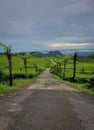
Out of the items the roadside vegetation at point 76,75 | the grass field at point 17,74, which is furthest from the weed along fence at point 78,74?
the grass field at point 17,74

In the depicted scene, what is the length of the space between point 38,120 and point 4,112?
230 cm

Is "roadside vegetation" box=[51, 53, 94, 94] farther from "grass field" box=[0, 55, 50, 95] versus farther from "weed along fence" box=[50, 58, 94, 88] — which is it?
"grass field" box=[0, 55, 50, 95]

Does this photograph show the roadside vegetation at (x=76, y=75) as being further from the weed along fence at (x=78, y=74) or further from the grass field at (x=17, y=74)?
the grass field at (x=17, y=74)

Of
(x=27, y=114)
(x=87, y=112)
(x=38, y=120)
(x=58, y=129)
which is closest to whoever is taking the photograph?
(x=58, y=129)

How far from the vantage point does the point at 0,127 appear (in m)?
8.70

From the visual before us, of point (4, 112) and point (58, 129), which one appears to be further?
point (4, 112)

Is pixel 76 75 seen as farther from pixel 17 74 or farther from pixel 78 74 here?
pixel 17 74

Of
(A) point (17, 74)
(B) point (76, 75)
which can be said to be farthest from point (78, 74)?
(A) point (17, 74)

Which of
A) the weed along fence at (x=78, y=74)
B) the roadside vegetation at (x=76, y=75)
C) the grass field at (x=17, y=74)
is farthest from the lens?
the weed along fence at (x=78, y=74)

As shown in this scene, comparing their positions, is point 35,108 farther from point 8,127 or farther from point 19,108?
point 8,127

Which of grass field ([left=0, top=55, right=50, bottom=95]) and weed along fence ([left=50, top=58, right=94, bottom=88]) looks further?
weed along fence ([left=50, top=58, right=94, bottom=88])

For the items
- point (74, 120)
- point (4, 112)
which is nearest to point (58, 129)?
point (74, 120)

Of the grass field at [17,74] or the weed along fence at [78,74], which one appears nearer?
the grass field at [17,74]

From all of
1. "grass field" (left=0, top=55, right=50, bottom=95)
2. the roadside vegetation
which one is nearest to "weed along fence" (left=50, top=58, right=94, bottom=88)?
the roadside vegetation
